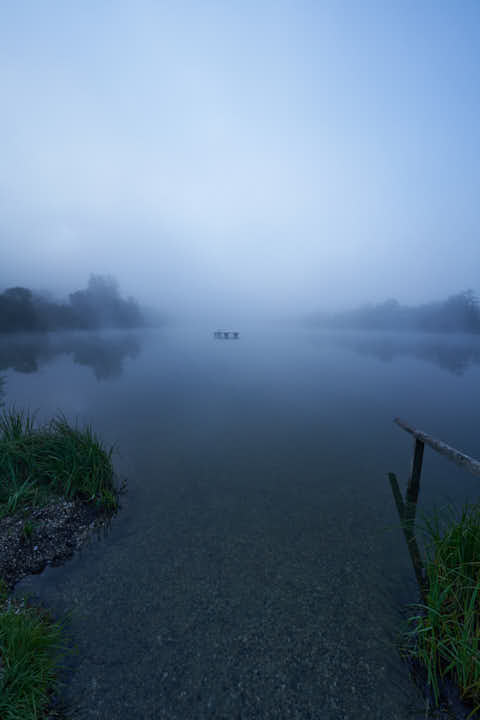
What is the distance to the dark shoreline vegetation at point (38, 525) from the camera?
8.09 ft

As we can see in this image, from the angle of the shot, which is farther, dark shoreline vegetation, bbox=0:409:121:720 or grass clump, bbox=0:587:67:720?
dark shoreline vegetation, bbox=0:409:121:720

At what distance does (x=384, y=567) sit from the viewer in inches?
180

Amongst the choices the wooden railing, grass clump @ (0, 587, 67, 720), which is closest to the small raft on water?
the wooden railing

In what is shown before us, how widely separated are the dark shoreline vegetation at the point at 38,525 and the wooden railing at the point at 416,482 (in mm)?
4994

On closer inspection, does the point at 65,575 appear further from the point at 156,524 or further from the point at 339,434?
the point at 339,434

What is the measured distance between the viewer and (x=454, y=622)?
2814mm

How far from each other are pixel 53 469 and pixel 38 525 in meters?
1.45

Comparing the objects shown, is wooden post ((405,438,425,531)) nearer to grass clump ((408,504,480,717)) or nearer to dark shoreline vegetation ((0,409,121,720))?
grass clump ((408,504,480,717))

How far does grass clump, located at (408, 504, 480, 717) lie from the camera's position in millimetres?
2590

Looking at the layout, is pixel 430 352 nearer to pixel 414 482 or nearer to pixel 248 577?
pixel 414 482

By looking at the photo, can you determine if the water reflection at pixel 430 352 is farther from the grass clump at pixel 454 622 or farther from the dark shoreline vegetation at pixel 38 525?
the dark shoreline vegetation at pixel 38 525

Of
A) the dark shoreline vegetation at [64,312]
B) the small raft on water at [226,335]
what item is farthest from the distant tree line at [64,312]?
the small raft on water at [226,335]

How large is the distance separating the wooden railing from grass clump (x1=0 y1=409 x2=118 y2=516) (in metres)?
6.42

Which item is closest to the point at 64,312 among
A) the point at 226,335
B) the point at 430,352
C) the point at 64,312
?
the point at 64,312
